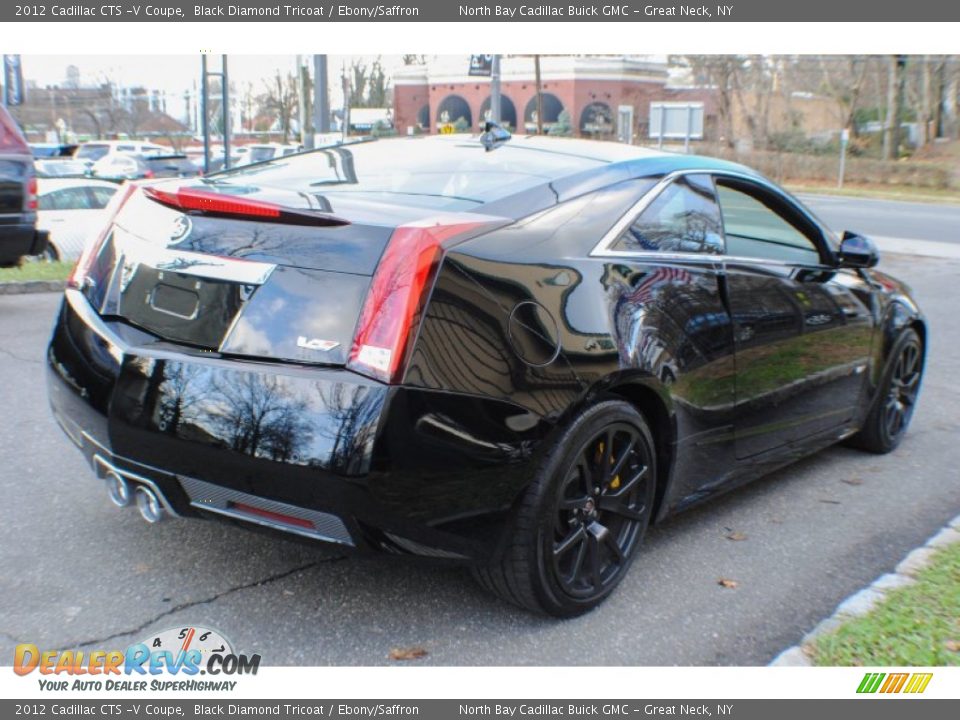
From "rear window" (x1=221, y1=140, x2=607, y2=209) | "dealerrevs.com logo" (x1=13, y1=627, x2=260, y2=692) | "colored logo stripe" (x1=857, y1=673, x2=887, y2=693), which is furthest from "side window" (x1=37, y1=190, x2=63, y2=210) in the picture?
"colored logo stripe" (x1=857, y1=673, x2=887, y2=693)

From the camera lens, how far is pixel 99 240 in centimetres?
381

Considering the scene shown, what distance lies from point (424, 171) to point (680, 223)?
1.02 metres

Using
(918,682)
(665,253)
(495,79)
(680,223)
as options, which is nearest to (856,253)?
(680,223)

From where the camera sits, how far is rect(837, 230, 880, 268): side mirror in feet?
16.2

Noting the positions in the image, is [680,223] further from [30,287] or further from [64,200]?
[64,200]

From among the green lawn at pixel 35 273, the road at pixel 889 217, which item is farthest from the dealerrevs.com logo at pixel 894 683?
the road at pixel 889 217

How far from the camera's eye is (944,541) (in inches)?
165

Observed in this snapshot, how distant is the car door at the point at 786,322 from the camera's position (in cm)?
427

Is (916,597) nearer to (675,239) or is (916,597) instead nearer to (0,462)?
(675,239)

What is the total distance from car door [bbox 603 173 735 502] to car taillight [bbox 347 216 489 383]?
2.62 feet

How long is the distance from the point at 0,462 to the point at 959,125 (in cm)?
6473

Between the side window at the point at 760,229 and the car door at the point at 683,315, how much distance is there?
138mm

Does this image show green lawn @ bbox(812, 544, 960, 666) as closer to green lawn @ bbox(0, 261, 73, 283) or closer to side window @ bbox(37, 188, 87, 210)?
green lawn @ bbox(0, 261, 73, 283)

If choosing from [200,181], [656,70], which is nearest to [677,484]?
[200,181]
